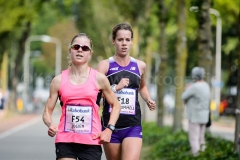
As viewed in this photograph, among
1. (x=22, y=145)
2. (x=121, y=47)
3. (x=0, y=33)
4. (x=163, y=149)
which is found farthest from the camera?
(x=0, y=33)

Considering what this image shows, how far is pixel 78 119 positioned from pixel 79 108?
0.34 feet

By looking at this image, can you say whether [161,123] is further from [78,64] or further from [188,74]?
[188,74]

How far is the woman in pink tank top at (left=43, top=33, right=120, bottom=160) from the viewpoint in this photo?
24.3ft

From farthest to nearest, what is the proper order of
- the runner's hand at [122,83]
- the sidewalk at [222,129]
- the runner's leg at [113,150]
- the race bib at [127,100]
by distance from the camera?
1. the sidewalk at [222,129]
2. the race bib at [127,100]
3. the runner's leg at [113,150]
4. the runner's hand at [122,83]

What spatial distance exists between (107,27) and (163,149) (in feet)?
135

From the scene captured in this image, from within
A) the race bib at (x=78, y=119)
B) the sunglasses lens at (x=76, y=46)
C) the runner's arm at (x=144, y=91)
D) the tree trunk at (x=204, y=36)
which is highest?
the tree trunk at (x=204, y=36)

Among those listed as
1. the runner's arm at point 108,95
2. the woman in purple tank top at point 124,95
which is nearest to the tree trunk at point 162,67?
the woman in purple tank top at point 124,95

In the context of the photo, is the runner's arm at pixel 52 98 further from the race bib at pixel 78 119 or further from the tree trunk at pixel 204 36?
the tree trunk at pixel 204 36

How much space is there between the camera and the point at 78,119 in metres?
7.44

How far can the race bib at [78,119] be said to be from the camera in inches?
292

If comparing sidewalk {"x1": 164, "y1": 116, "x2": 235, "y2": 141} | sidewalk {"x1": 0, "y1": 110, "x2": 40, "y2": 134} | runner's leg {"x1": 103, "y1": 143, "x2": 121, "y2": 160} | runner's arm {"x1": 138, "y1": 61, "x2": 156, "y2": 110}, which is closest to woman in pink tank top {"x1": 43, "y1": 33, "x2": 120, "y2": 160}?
runner's leg {"x1": 103, "y1": 143, "x2": 121, "y2": 160}

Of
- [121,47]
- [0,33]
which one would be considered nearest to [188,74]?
[0,33]

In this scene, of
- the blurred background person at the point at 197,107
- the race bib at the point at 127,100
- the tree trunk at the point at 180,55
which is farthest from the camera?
the tree trunk at the point at 180,55

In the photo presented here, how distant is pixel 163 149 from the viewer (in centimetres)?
1677
